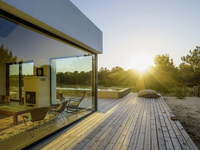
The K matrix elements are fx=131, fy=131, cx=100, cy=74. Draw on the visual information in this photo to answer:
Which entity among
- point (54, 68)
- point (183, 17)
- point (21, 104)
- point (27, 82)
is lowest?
point (21, 104)

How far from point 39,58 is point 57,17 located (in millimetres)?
1056

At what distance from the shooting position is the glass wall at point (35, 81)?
234cm

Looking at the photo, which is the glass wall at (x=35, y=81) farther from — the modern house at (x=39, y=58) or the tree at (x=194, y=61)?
the tree at (x=194, y=61)

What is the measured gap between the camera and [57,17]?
9.96 ft

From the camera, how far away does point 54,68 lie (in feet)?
11.9

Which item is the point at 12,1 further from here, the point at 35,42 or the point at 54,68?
the point at 54,68

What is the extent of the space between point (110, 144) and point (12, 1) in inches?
122

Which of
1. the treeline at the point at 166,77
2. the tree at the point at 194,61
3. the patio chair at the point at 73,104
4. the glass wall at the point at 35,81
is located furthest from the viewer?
the tree at the point at 194,61

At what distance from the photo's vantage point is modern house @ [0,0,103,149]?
7.56ft

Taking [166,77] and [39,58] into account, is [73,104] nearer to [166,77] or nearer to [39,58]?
[39,58]

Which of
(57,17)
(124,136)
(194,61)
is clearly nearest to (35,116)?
(124,136)

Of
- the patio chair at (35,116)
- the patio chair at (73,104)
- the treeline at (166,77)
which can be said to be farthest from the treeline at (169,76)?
the patio chair at (35,116)

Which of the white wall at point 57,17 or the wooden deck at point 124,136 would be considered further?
the wooden deck at point 124,136

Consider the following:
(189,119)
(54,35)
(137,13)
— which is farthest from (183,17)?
(54,35)
